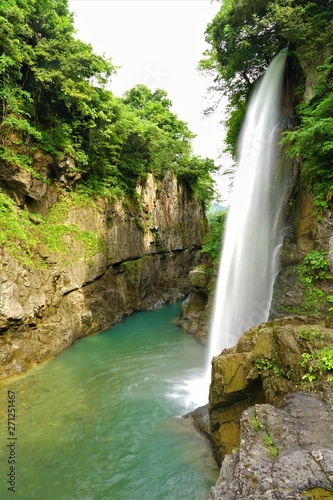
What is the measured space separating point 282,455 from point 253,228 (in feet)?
32.8

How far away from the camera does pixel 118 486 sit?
5.26 m

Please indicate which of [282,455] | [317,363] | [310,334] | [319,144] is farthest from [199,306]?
[282,455]

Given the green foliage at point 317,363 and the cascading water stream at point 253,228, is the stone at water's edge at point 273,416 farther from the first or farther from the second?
the cascading water stream at point 253,228

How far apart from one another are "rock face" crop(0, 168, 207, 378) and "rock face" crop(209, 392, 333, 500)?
824 centimetres

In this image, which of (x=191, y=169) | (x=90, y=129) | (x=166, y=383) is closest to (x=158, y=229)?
(x=191, y=169)

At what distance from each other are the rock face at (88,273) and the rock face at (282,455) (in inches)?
325

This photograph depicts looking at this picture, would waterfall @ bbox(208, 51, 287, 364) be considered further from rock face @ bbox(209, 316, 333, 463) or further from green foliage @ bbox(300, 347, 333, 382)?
green foliage @ bbox(300, 347, 333, 382)

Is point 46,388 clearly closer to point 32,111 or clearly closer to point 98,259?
point 98,259

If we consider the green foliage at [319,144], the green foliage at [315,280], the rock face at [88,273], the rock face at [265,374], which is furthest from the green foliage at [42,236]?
the green foliage at [319,144]

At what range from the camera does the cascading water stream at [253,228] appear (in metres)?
11.1

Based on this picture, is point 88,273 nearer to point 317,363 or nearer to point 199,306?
point 199,306

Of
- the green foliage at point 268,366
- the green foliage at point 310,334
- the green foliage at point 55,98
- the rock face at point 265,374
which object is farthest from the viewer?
the green foliage at point 55,98

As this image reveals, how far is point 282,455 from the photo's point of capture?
11.0 feet

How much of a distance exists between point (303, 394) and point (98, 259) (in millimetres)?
12311
